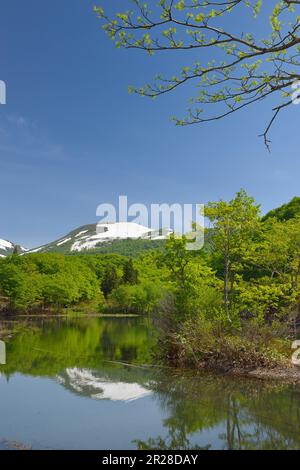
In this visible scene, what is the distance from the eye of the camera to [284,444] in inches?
295

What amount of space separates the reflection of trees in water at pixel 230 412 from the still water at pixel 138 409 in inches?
0.7

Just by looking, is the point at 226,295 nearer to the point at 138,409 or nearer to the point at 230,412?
the point at 230,412

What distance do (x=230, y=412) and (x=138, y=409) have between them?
2.06 metres

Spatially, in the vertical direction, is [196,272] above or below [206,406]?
above

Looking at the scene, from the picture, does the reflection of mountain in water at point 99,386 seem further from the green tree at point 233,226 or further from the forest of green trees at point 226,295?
the green tree at point 233,226

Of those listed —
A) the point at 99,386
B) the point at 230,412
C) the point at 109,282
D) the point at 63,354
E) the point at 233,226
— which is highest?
the point at 233,226

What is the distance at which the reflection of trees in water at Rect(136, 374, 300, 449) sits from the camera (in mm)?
7727

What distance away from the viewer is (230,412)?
31.5 ft

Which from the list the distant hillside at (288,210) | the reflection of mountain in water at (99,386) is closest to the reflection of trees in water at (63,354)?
the reflection of mountain in water at (99,386)

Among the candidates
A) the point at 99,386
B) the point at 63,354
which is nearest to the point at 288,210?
the point at 63,354

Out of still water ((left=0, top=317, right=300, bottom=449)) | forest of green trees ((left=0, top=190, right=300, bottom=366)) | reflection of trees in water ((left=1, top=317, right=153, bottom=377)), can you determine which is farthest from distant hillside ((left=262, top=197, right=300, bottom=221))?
still water ((left=0, top=317, right=300, bottom=449))
